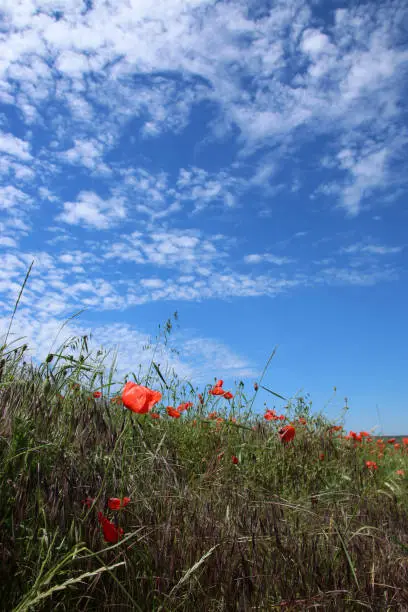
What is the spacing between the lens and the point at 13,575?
1.79 m

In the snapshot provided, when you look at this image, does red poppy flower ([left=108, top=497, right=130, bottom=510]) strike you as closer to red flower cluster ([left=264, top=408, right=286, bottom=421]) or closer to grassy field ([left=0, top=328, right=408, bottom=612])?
grassy field ([left=0, top=328, right=408, bottom=612])

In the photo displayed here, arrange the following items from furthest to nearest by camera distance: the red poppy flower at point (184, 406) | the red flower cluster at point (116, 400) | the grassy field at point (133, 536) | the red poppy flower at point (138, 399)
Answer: the red poppy flower at point (184, 406) → the red flower cluster at point (116, 400) → the red poppy flower at point (138, 399) → the grassy field at point (133, 536)

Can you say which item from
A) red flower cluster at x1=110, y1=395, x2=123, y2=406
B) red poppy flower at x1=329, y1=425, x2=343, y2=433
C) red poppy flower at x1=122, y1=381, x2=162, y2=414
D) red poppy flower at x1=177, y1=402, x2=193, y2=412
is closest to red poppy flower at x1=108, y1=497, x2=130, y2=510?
red poppy flower at x1=122, y1=381, x2=162, y2=414

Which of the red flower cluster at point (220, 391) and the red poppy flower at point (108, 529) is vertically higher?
the red flower cluster at point (220, 391)

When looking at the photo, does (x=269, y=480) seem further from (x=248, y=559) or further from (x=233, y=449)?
(x=248, y=559)

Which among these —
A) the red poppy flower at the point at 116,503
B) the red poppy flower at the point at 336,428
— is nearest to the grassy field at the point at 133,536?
the red poppy flower at the point at 116,503

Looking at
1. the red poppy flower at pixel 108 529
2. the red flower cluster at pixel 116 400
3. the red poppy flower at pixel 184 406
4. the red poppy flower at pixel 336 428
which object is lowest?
the red poppy flower at pixel 108 529

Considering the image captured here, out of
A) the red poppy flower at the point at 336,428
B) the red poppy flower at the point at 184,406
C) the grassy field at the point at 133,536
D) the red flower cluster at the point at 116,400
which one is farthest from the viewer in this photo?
the red poppy flower at the point at 336,428

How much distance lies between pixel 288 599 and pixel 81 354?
4.89 ft

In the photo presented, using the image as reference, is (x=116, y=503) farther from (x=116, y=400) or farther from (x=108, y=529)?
(x=116, y=400)

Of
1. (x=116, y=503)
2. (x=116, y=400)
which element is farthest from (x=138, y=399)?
(x=116, y=400)

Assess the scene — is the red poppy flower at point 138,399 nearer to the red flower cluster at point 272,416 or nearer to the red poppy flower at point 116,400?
the red poppy flower at point 116,400

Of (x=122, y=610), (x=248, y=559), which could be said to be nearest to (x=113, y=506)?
(x=122, y=610)

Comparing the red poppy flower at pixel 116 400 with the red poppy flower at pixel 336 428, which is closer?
the red poppy flower at pixel 116 400
